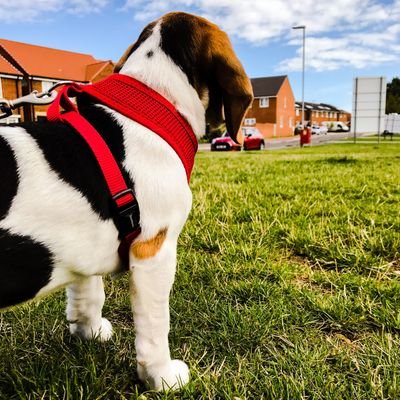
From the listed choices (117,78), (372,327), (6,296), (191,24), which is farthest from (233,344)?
(191,24)

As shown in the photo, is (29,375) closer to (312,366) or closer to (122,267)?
(122,267)

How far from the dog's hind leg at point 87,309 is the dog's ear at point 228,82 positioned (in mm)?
1116

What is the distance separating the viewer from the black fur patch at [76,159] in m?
1.59

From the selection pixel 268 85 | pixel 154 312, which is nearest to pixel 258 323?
pixel 154 312

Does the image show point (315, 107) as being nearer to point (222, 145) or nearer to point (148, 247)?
point (222, 145)

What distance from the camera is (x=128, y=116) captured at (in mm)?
1770

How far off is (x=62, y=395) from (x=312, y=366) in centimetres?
117

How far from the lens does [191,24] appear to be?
6.45ft

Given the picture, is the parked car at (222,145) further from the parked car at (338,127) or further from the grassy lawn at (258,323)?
the parked car at (338,127)

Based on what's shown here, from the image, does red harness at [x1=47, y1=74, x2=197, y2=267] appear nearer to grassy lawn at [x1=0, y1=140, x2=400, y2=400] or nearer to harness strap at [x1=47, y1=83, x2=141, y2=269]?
harness strap at [x1=47, y1=83, x2=141, y2=269]

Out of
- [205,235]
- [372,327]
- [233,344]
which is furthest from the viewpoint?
[205,235]

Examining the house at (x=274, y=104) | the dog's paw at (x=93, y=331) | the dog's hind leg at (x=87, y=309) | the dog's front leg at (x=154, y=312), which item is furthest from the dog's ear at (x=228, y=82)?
the house at (x=274, y=104)

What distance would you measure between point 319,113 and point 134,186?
10591 cm

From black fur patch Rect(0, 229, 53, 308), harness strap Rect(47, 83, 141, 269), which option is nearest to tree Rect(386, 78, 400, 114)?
harness strap Rect(47, 83, 141, 269)
